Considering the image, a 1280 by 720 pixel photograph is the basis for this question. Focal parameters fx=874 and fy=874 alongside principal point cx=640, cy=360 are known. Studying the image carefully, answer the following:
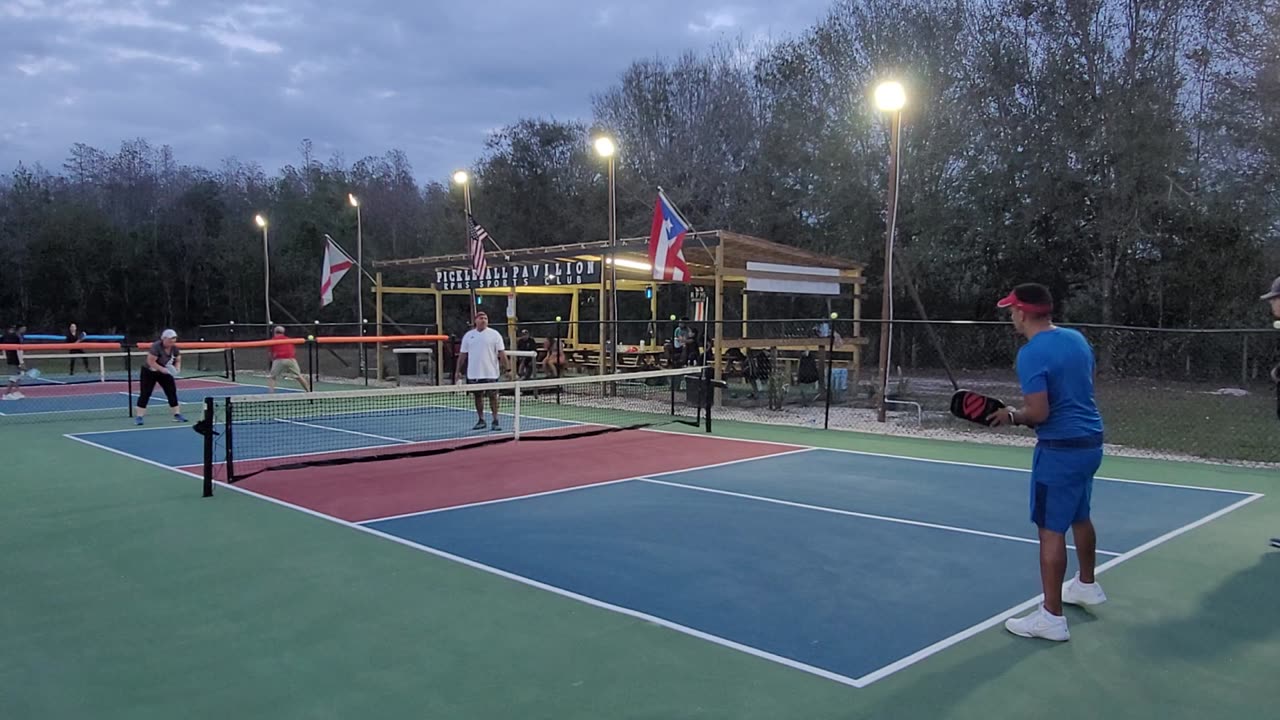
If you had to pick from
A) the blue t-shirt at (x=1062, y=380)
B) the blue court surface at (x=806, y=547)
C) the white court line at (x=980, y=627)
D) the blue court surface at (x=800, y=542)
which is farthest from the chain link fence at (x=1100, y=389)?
the blue t-shirt at (x=1062, y=380)

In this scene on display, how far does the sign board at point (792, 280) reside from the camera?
18.1 metres

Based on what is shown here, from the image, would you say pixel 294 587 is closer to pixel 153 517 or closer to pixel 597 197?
pixel 153 517

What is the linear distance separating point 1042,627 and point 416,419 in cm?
1206

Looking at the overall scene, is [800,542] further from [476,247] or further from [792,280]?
[476,247]

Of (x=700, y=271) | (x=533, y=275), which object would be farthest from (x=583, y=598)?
(x=700, y=271)

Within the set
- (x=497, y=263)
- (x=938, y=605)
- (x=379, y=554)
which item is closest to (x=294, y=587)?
(x=379, y=554)

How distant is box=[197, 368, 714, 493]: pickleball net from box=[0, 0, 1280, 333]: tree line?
1327 centimetres

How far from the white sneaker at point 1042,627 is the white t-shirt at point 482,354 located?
31.2 ft

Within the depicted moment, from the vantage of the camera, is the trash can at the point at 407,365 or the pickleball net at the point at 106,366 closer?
the trash can at the point at 407,365

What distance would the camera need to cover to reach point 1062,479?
182 inches

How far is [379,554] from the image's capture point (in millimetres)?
6430

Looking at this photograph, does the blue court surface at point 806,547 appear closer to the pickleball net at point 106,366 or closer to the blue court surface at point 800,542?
the blue court surface at point 800,542

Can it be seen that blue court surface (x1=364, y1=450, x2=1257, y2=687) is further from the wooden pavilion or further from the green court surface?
the wooden pavilion

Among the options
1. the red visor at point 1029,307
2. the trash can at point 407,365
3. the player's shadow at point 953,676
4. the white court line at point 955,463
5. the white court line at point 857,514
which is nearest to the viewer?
the player's shadow at point 953,676
